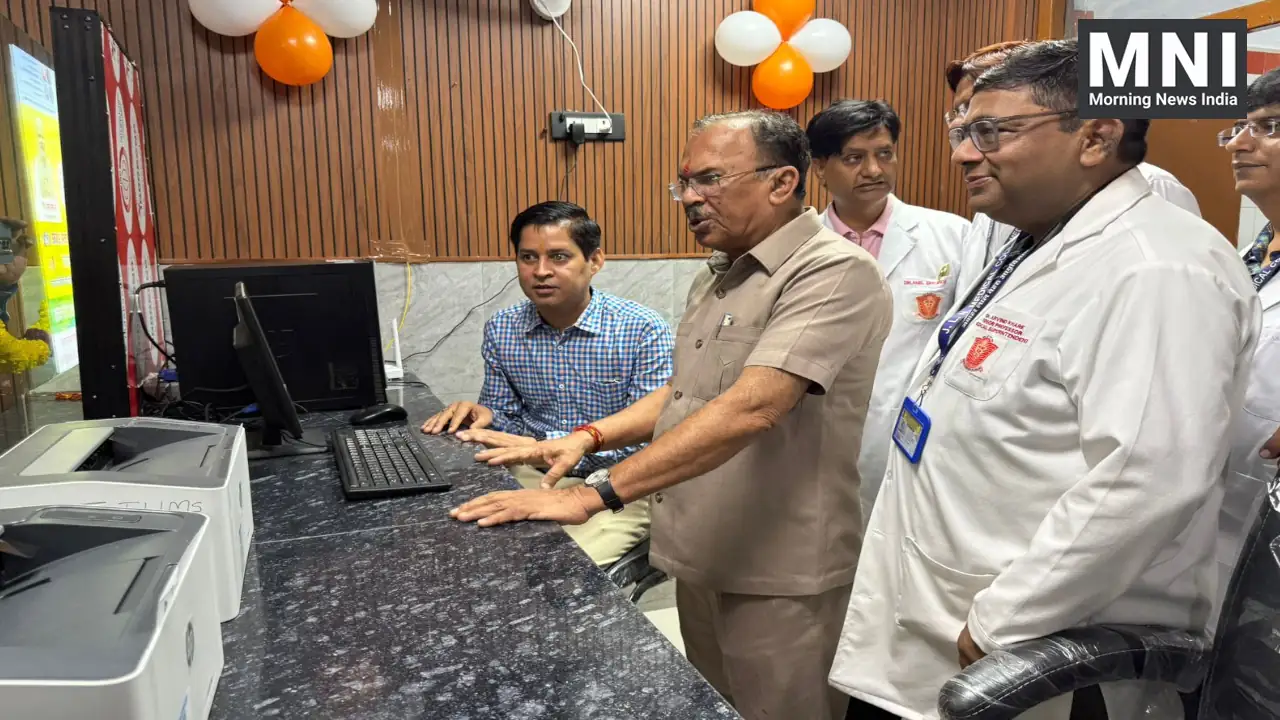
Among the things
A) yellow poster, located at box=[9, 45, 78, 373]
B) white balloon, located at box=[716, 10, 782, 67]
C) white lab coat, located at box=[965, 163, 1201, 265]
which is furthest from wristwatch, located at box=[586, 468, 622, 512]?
white balloon, located at box=[716, 10, 782, 67]

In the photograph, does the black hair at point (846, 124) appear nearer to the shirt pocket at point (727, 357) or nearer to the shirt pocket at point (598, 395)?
the shirt pocket at point (598, 395)

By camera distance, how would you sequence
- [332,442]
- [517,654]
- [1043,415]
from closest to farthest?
1. [517,654]
2. [1043,415]
3. [332,442]

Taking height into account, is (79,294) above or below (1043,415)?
above

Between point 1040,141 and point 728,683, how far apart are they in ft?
3.98

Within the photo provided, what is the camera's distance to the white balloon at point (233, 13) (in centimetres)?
325

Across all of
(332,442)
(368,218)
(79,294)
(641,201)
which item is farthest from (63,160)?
(641,201)

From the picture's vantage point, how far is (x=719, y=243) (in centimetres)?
170

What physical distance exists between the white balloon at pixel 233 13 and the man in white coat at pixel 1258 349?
3366 millimetres

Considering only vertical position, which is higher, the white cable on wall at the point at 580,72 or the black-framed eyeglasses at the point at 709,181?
the white cable on wall at the point at 580,72

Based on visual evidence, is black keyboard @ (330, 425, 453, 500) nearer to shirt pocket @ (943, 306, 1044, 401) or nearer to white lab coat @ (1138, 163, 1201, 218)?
shirt pocket @ (943, 306, 1044, 401)

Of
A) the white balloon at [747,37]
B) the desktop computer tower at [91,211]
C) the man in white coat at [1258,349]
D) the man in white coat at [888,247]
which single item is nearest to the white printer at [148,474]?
the desktop computer tower at [91,211]

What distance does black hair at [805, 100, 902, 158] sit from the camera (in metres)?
2.48

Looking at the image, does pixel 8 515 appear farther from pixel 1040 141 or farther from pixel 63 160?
→ pixel 1040 141

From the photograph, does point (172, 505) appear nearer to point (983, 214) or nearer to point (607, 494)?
point (607, 494)
